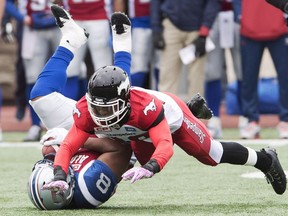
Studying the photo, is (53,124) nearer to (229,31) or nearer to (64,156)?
(64,156)

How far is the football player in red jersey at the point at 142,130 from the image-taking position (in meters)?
5.02

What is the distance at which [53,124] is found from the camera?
621cm

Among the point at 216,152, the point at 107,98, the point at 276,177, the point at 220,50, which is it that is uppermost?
the point at 107,98

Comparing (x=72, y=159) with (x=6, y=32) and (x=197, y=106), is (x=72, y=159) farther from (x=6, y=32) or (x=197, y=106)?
(x=6, y=32)

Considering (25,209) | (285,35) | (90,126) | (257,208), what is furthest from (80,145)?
(285,35)

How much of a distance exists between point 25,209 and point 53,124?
104 cm

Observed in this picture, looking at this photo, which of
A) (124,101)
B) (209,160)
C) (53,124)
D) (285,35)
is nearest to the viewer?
(124,101)

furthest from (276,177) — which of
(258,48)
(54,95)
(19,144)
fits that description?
(19,144)

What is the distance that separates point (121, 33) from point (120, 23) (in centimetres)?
7

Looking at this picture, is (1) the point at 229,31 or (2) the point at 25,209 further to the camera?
(1) the point at 229,31

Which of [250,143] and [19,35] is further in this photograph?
[19,35]

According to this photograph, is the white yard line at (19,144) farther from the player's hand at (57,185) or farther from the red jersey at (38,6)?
the player's hand at (57,185)

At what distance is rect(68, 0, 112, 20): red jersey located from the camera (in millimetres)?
9414

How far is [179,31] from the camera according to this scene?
948 centimetres
